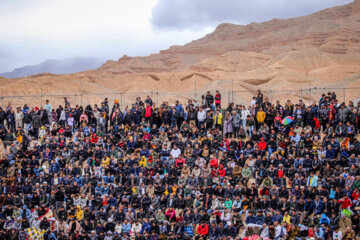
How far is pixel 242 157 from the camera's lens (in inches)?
821

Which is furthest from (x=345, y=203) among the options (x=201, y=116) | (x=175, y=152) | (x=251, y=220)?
(x=201, y=116)

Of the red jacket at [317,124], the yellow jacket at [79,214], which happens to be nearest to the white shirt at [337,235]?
the red jacket at [317,124]

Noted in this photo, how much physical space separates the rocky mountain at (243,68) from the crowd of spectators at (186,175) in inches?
523

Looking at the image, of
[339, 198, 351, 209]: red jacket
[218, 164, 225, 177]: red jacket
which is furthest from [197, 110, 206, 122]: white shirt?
[339, 198, 351, 209]: red jacket

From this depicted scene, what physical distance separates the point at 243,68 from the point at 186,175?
198 feet

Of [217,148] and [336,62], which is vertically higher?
[336,62]

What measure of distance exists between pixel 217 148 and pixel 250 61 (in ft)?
208

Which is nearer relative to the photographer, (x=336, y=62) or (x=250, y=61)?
(x=336, y=62)

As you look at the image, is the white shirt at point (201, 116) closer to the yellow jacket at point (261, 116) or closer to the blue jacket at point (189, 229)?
the yellow jacket at point (261, 116)

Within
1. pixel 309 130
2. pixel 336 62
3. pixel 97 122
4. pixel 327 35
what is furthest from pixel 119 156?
pixel 327 35

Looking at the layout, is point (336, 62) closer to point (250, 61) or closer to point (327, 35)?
point (250, 61)

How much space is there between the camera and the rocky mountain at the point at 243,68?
175ft

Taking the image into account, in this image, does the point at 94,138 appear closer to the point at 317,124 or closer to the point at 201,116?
the point at 201,116

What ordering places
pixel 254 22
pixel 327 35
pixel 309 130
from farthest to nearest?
pixel 254 22
pixel 327 35
pixel 309 130
